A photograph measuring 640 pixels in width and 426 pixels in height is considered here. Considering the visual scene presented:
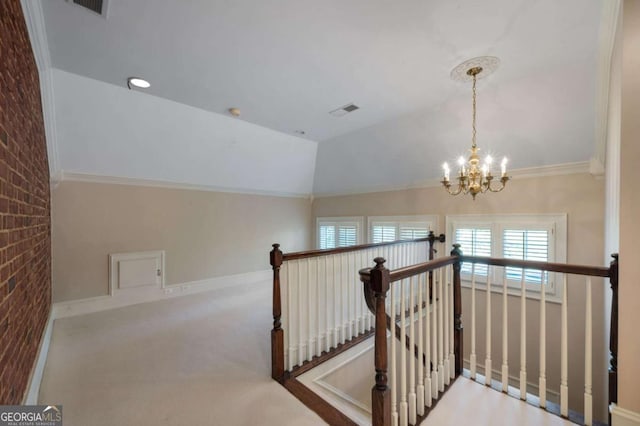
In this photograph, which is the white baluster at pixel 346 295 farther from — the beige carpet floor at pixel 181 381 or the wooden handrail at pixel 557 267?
the wooden handrail at pixel 557 267

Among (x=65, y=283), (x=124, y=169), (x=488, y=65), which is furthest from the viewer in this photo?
(x=124, y=169)

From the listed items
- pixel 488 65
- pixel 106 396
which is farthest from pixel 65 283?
pixel 488 65

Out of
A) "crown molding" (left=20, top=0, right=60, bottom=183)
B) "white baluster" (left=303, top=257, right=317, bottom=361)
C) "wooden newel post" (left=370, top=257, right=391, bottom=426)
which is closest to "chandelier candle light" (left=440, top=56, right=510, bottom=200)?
"wooden newel post" (left=370, top=257, right=391, bottom=426)

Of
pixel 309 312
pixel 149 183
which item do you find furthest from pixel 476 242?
pixel 149 183

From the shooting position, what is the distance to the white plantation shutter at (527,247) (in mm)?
3402

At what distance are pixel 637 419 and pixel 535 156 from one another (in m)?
2.84

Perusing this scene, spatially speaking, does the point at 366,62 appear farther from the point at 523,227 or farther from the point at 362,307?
the point at 523,227

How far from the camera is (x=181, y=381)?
2.18 meters

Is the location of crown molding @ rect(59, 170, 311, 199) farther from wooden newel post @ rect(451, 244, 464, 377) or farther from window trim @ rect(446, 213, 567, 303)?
wooden newel post @ rect(451, 244, 464, 377)

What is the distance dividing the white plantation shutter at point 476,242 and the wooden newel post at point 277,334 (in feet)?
9.69

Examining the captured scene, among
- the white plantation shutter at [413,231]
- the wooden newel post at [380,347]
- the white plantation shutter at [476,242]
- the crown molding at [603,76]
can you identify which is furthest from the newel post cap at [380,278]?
the white plantation shutter at [413,231]

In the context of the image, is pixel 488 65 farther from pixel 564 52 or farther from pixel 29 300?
pixel 29 300

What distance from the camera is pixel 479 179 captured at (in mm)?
2549

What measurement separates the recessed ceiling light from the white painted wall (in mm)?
225
